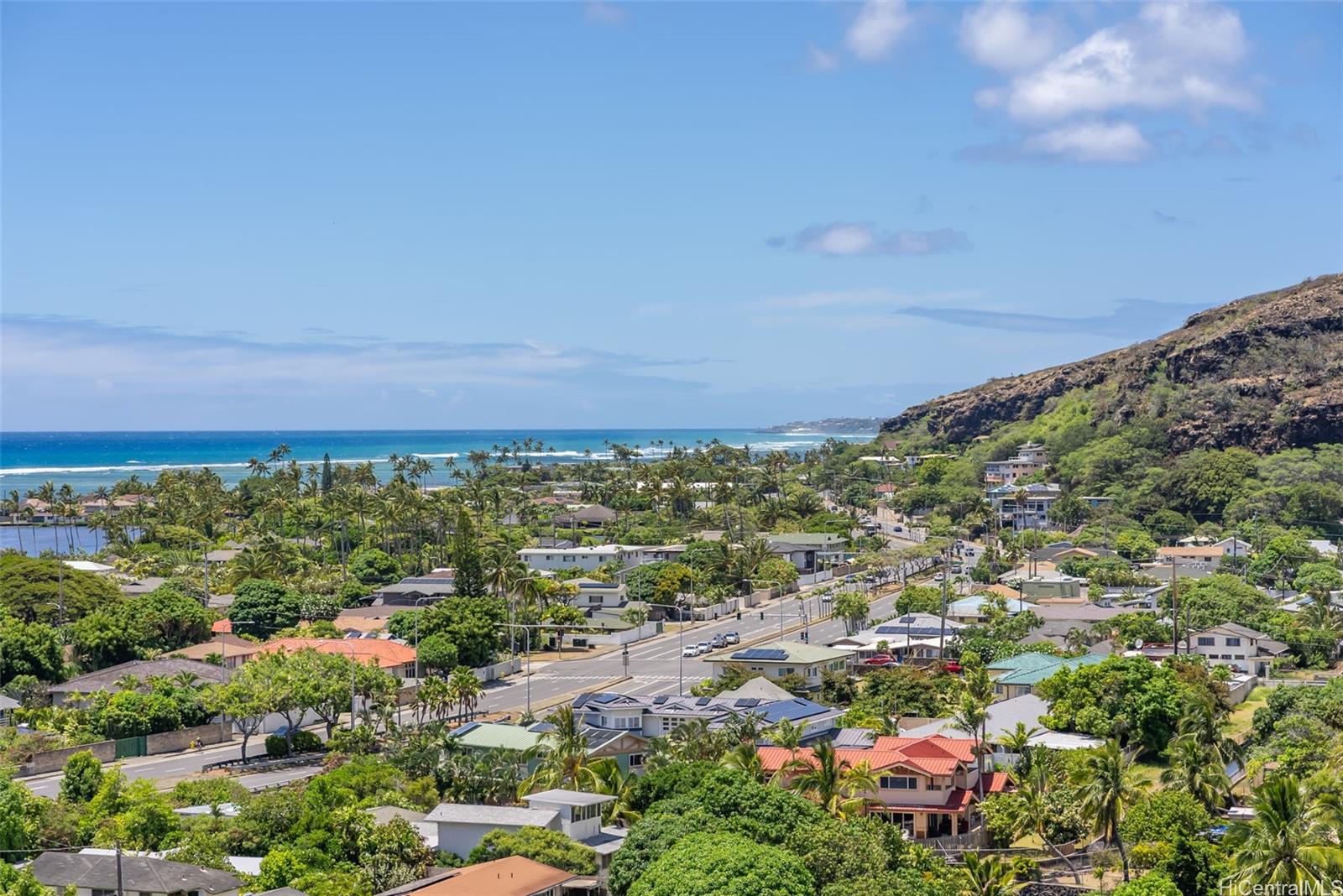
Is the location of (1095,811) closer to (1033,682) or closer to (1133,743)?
(1133,743)

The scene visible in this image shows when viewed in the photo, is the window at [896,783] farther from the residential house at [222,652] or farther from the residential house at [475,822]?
the residential house at [222,652]

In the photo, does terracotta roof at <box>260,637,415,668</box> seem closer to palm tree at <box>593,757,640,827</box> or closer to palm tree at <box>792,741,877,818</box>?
palm tree at <box>593,757,640,827</box>

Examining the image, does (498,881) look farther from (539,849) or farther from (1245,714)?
(1245,714)

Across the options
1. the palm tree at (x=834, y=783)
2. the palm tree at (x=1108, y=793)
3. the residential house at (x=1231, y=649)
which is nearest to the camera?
the palm tree at (x=1108, y=793)

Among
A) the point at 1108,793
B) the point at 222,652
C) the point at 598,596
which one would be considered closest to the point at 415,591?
the point at 598,596

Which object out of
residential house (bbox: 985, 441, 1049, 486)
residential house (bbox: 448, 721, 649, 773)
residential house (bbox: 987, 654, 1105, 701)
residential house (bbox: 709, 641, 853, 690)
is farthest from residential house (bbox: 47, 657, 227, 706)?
residential house (bbox: 985, 441, 1049, 486)

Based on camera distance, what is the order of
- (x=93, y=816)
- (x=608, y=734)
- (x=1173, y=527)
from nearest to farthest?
(x=93, y=816) → (x=608, y=734) → (x=1173, y=527)

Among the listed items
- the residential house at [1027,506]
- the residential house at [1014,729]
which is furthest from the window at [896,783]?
the residential house at [1027,506]

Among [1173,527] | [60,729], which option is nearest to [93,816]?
[60,729]
